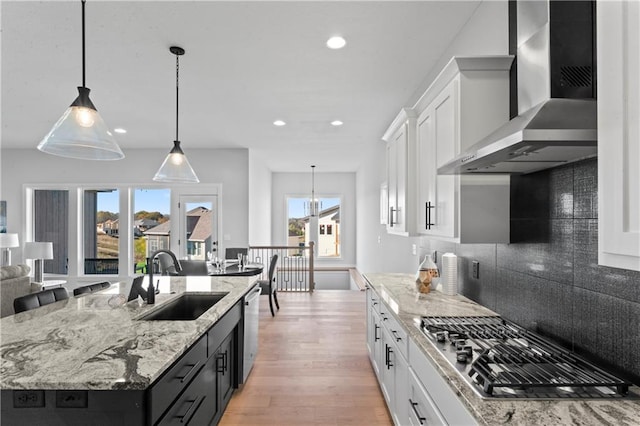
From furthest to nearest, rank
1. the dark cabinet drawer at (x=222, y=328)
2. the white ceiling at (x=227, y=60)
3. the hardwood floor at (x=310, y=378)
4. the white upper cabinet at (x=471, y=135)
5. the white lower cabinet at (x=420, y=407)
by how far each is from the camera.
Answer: the hardwood floor at (x=310, y=378) < the white ceiling at (x=227, y=60) < the dark cabinet drawer at (x=222, y=328) < the white upper cabinet at (x=471, y=135) < the white lower cabinet at (x=420, y=407)

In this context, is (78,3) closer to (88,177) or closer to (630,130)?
(630,130)

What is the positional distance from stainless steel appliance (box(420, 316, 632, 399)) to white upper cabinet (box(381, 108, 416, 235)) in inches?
45.1

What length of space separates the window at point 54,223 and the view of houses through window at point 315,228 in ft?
17.6

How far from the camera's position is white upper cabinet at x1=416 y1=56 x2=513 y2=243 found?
1825 mm

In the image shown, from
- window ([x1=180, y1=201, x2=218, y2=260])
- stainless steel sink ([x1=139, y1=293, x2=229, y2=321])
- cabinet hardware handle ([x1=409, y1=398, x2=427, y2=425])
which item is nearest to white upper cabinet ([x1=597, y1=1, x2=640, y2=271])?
cabinet hardware handle ([x1=409, y1=398, x2=427, y2=425])

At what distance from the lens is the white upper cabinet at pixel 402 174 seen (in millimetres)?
2727

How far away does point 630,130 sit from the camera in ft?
2.73

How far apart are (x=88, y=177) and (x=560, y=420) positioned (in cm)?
799

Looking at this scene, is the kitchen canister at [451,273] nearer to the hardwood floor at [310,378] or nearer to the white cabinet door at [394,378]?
the white cabinet door at [394,378]

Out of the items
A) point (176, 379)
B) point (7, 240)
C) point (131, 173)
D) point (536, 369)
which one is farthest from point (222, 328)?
point (7, 240)

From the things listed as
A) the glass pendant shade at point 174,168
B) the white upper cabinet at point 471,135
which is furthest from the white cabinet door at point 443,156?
the glass pendant shade at point 174,168

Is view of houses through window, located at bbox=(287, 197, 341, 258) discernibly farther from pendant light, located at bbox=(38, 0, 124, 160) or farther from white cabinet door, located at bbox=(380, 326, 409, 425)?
pendant light, located at bbox=(38, 0, 124, 160)

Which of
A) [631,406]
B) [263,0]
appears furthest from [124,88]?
[631,406]

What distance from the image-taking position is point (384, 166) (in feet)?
16.9
